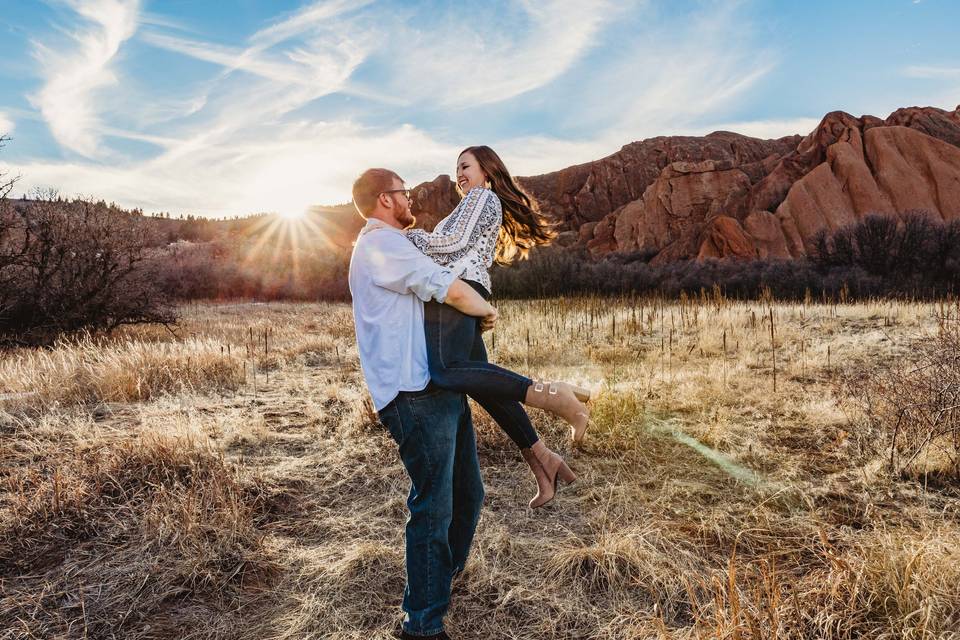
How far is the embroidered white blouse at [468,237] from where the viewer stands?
235 cm

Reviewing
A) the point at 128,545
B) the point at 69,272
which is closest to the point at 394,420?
the point at 128,545

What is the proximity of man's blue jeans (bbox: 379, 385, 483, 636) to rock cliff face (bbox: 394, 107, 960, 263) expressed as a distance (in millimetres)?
24239

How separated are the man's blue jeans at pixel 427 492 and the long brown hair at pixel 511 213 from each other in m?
1.15

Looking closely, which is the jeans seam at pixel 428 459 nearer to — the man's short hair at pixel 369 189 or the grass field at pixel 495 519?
the grass field at pixel 495 519

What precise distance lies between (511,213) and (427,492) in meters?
1.56

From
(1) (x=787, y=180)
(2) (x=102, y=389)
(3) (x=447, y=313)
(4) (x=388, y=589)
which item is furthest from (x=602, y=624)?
(1) (x=787, y=180)

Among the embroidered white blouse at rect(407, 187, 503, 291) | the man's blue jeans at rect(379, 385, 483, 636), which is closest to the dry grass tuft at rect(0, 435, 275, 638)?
the man's blue jeans at rect(379, 385, 483, 636)

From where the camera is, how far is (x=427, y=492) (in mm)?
1985

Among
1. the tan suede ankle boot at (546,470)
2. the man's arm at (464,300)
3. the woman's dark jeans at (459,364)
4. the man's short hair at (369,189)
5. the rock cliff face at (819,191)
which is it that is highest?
the rock cliff face at (819,191)

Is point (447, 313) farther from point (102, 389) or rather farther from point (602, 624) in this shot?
point (102, 389)

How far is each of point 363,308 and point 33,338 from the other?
10813 mm

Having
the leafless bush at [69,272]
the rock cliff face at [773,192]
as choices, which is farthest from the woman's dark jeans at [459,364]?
the rock cliff face at [773,192]

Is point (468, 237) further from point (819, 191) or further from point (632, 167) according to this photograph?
point (632, 167)

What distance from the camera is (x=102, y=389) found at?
5.86 metres
